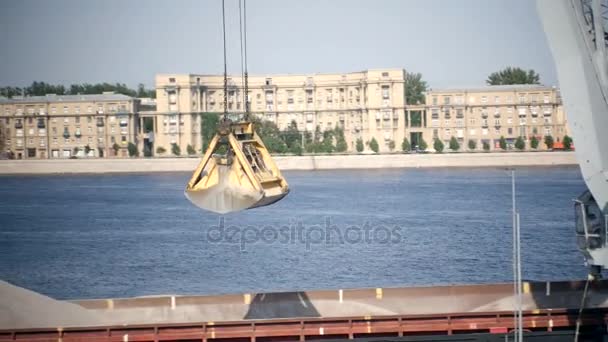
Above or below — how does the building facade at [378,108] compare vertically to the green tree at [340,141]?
above

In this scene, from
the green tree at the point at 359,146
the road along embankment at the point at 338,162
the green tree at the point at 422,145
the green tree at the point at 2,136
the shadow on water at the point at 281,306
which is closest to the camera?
the shadow on water at the point at 281,306

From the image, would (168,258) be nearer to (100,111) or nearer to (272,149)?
(272,149)

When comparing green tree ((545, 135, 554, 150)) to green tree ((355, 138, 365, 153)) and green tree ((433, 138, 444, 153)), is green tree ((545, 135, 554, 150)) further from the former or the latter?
green tree ((355, 138, 365, 153))

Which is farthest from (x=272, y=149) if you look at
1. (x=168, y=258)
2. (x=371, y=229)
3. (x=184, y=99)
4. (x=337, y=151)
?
(x=168, y=258)

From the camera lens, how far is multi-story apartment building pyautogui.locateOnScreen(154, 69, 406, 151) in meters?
95.9

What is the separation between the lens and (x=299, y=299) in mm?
18297

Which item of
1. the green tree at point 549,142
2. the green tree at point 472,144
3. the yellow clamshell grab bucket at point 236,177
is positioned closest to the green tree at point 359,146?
the green tree at point 472,144

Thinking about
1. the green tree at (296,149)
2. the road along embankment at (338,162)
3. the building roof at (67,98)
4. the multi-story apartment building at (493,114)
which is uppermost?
the building roof at (67,98)

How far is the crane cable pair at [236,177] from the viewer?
13.3m

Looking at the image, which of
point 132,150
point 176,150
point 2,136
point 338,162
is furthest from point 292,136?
point 2,136

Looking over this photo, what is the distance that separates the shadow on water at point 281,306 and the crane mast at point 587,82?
6.27m

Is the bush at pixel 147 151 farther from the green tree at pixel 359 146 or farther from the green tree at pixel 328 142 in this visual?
the green tree at pixel 359 146

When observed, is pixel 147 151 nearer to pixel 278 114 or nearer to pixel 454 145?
pixel 278 114

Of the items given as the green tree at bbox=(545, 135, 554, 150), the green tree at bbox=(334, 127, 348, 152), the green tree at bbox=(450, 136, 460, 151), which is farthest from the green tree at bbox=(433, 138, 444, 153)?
the green tree at bbox=(545, 135, 554, 150)
